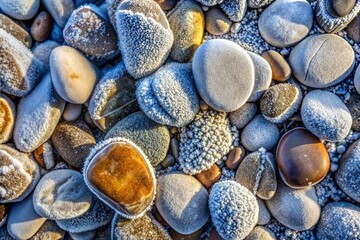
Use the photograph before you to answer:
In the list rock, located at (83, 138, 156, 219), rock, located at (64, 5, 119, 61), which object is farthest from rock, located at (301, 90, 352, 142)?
rock, located at (64, 5, 119, 61)

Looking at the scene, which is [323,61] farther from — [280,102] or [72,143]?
[72,143]

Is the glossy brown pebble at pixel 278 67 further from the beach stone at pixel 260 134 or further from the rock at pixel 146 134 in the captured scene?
the rock at pixel 146 134

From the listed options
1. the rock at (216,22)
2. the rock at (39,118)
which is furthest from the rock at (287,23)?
the rock at (39,118)

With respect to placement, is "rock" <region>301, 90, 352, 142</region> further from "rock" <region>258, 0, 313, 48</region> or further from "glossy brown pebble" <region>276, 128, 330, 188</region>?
"rock" <region>258, 0, 313, 48</region>

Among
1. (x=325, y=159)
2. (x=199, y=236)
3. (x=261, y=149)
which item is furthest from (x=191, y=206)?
(x=325, y=159)

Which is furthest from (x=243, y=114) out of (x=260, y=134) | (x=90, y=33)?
(x=90, y=33)

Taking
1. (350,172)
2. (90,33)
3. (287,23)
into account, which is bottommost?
(350,172)

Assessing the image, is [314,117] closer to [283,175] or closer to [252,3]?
[283,175]
